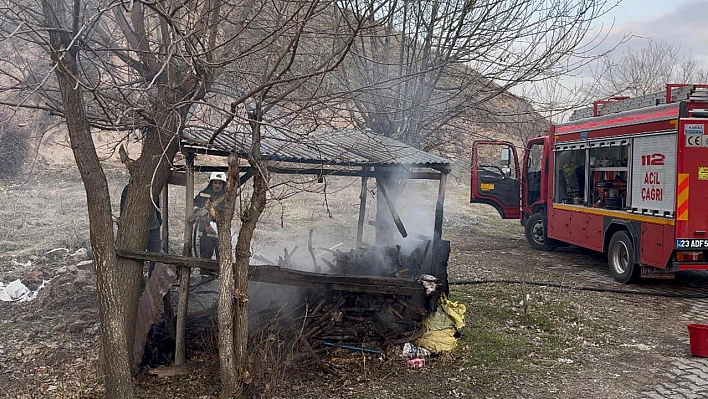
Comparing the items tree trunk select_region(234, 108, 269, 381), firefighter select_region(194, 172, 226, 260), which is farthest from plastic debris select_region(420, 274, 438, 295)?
firefighter select_region(194, 172, 226, 260)

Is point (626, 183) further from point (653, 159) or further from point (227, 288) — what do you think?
point (227, 288)

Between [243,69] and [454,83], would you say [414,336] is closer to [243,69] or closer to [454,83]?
[243,69]

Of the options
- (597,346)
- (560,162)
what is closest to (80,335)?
(597,346)

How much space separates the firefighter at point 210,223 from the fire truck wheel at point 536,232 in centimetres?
801

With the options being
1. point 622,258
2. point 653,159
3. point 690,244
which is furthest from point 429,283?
point 622,258

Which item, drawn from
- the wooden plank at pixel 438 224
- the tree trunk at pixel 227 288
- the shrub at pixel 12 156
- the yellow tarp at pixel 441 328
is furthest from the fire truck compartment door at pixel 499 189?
the shrub at pixel 12 156

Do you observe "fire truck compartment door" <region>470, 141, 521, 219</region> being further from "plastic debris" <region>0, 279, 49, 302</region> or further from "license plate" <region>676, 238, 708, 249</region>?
"plastic debris" <region>0, 279, 49, 302</region>

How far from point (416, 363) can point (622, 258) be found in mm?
5929

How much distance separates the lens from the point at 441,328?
6.87 metres

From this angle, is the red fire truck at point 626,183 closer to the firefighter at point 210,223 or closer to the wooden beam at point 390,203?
the wooden beam at point 390,203

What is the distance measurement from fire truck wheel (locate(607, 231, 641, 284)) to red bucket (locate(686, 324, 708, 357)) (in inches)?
145

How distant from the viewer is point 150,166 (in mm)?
6121

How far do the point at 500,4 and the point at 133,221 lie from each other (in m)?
8.17

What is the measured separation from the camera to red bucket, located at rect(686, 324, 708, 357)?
650cm
